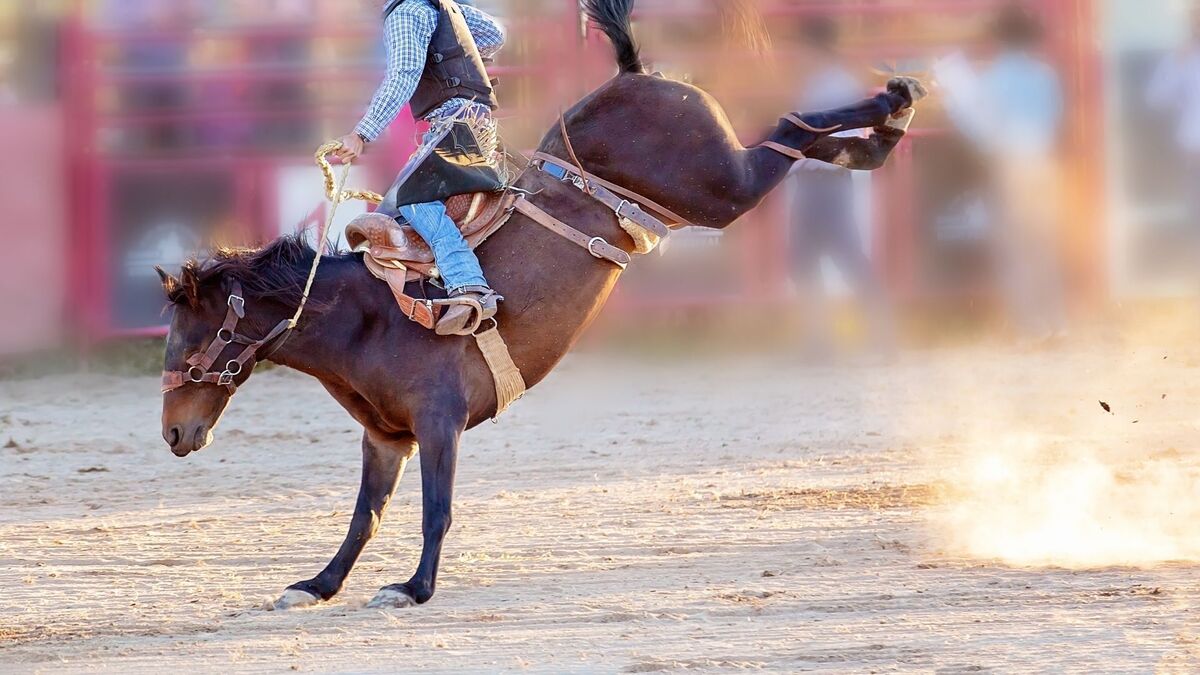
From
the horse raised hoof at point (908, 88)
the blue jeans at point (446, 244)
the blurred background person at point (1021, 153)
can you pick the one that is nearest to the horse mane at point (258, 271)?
the blue jeans at point (446, 244)

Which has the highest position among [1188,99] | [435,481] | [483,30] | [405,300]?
[1188,99]

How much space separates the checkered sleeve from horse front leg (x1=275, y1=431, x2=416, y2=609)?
1131 millimetres

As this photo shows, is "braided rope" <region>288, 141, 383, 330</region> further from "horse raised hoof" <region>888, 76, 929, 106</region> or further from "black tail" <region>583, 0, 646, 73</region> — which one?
"horse raised hoof" <region>888, 76, 929, 106</region>

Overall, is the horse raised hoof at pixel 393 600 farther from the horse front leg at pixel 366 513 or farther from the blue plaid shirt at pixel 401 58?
the blue plaid shirt at pixel 401 58

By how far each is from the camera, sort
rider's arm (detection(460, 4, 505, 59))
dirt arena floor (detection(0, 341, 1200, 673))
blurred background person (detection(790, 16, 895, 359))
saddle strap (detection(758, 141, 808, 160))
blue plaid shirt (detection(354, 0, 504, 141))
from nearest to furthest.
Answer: dirt arena floor (detection(0, 341, 1200, 673)) → blue plaid shirt (detection(354, 0, 504, 141)) → saddle strap (detection(758, 141, 808, 160)) → rider's arm (detection(460, 4, 505, 59)) → blurred background person (detection(790, 16, 895, 359))

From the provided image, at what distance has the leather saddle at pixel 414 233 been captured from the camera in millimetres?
5789

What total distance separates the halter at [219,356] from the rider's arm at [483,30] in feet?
4.39

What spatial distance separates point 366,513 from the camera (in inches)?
231

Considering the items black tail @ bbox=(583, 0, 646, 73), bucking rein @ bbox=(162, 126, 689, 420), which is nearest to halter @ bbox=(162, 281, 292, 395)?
bucking rein @ bbox=(162, 126, 689, 420)

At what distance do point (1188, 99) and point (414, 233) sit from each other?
7.79 meters

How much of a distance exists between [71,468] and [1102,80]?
789 centimetres

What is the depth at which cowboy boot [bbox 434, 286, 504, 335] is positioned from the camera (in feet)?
18.5

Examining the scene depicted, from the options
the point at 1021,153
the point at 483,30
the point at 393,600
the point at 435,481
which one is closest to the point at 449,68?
the point at 483,30

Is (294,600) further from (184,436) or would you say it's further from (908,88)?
(908,88)
